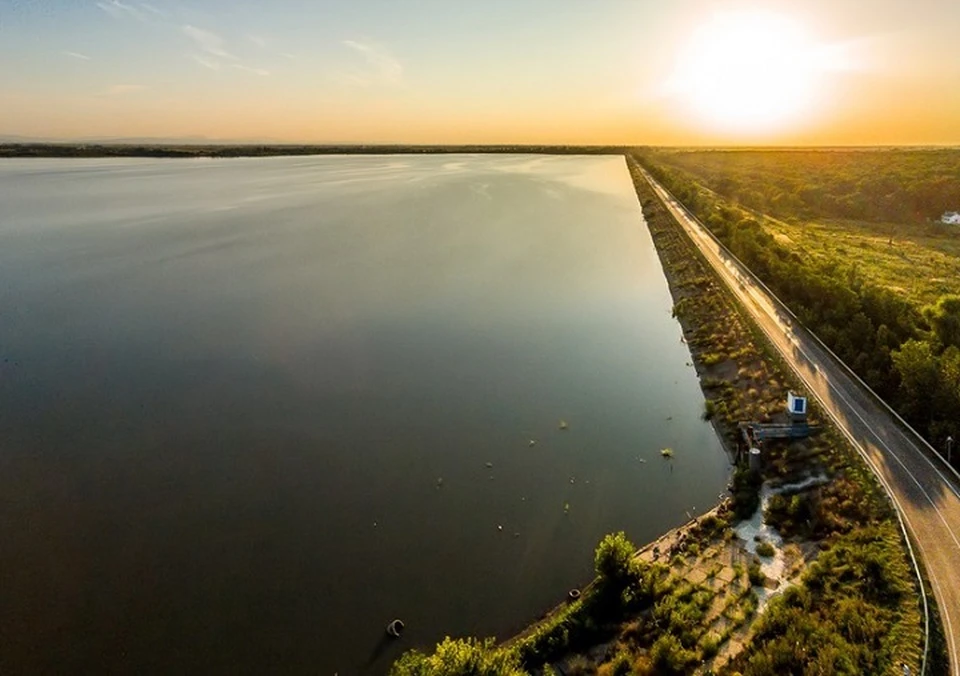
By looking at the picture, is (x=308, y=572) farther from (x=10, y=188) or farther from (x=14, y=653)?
(x=10, y=188)

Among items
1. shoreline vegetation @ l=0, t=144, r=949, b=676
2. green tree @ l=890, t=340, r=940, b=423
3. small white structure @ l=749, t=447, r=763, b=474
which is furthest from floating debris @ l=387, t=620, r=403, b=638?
green tree @ l=890, t=340, r=940, b=423

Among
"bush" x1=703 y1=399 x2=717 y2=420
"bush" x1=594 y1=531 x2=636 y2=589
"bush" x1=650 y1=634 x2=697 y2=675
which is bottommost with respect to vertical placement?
"bush" x1=703 y1=399 x2=717 y2=420

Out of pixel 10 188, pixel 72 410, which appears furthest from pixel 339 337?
pixel 10 188

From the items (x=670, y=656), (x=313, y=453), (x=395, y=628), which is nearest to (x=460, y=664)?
(x=395, y=628)

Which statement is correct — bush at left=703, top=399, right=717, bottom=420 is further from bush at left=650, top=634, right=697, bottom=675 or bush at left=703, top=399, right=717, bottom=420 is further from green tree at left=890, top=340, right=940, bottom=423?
bush at left=650, top=634, right=697, bottom=675

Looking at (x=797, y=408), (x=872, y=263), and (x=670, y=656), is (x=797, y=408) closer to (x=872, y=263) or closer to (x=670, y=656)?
(x=670, y=656)
